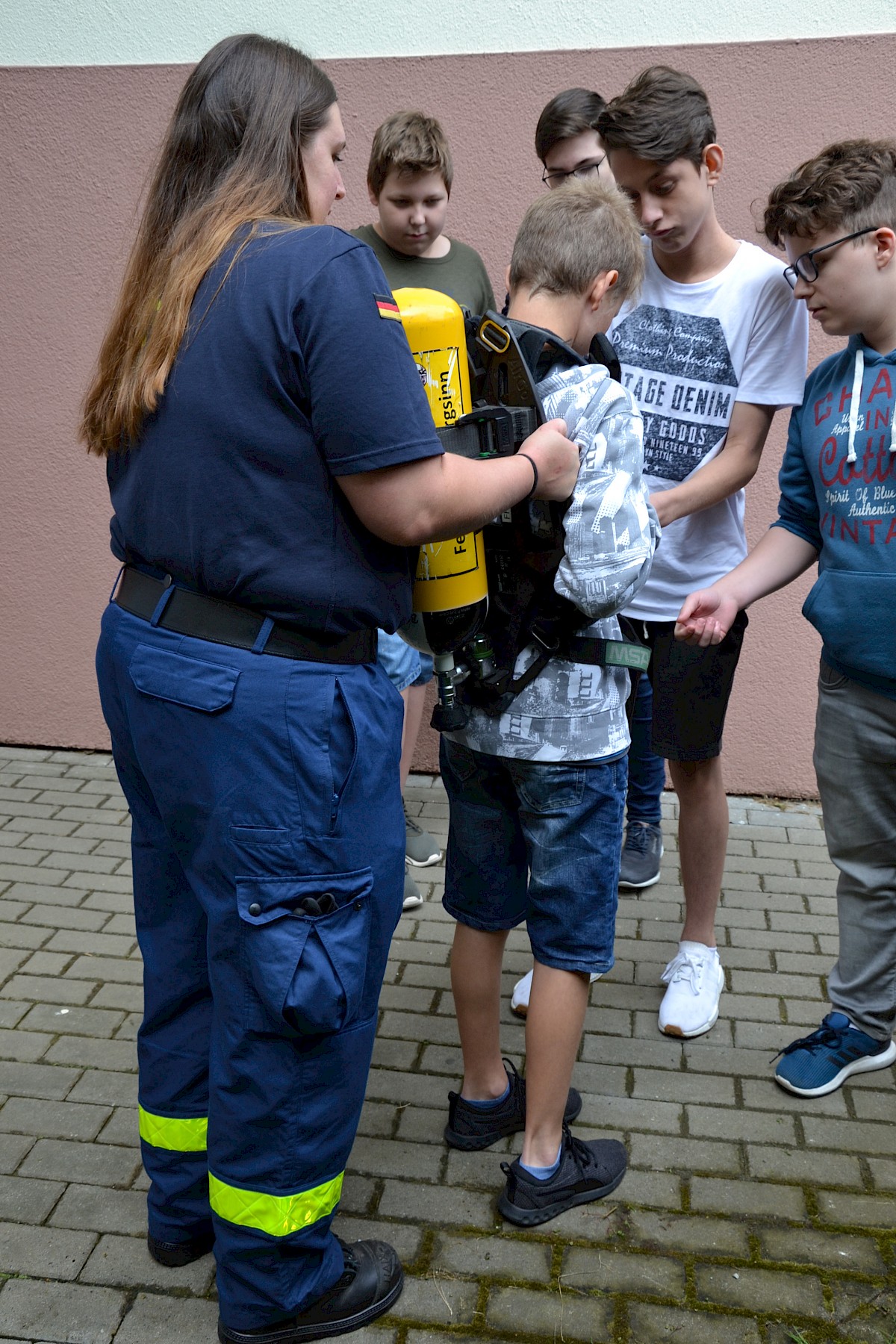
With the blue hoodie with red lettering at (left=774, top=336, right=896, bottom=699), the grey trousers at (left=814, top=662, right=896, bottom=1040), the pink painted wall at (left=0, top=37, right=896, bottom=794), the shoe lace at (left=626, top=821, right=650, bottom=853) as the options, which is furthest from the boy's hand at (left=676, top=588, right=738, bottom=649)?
the pink painted wall at (left=0, top=37, right=896, bottom=794)

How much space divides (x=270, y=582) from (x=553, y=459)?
0.52m

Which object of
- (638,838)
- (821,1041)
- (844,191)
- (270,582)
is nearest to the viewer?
(270,582)

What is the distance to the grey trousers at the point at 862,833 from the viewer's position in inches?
104

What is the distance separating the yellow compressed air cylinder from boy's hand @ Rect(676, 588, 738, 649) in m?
0.74

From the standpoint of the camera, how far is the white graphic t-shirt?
111 inches

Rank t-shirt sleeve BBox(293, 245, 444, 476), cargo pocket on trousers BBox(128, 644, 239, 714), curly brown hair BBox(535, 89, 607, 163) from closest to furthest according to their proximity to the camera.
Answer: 1. t-shirt sleeve BBox(293, 245, 444, 476)
2. cargo pocket on trousers BBox(128, 644, 239, 714)
3. curly brown hair BBox(535, 89, 607, 163)

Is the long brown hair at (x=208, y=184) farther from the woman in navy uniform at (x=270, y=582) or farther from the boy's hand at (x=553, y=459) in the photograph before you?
the boy's hand at (x=553, y=459)

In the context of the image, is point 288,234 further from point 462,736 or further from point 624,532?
point 462,736

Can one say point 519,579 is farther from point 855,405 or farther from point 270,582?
point 855,405

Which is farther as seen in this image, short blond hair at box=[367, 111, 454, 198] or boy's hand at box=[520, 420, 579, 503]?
short blond hair at box=[367, 111, 454, 198]

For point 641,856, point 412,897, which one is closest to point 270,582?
point 412,897

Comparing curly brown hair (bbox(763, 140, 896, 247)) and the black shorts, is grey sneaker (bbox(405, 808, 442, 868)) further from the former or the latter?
curly brown hair (bbox(763, 140, 896, 247))

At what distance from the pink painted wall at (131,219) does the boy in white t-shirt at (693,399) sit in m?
1.24

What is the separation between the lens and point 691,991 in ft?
10.0
